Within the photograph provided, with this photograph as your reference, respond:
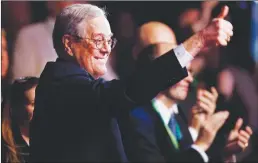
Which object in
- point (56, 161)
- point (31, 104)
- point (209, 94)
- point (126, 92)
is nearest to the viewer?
point (126, 92)

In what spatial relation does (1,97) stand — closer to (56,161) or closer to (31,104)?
(31,104)

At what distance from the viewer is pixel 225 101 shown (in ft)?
7.05

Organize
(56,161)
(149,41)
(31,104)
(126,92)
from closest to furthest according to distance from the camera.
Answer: (126,92)
(56,161)
(31,104)
(149,41)

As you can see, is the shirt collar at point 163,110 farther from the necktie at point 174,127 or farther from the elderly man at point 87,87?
the elderly man at point 87,87

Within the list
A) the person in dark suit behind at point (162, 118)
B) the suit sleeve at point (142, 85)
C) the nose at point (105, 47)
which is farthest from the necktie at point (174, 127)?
the suit sleeve at point (142, 85)

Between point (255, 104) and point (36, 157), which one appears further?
point (255, 104)

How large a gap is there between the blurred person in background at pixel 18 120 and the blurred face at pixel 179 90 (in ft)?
1.47

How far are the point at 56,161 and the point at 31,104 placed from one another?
0.54 metres

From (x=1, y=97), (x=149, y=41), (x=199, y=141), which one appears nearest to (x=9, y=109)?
(x=1, y=97)

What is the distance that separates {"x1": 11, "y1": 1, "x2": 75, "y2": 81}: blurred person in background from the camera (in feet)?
6.40

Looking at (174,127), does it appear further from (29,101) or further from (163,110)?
(29,101)

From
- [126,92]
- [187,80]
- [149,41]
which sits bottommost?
[187,80]

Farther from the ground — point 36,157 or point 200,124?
point 36,157

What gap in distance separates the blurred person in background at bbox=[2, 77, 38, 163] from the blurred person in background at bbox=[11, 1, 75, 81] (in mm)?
62
